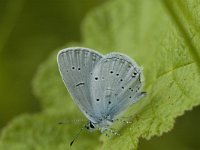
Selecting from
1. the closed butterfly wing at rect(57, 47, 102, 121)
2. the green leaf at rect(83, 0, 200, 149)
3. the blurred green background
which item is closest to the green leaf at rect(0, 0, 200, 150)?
the green leaf at rect(83, 0, 200, 149)

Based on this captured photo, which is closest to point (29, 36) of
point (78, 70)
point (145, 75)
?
point (145, 75)

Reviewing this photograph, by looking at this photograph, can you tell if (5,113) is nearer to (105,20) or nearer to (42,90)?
(42,90)

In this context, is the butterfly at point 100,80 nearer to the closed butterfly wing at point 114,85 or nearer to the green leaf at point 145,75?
the closed butterfly wing at point 114,85

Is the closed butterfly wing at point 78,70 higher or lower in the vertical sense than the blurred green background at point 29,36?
lower

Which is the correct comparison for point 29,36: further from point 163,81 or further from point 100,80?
point 163,81

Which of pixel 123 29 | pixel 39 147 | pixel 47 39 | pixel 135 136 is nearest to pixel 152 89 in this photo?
pixel 135 136

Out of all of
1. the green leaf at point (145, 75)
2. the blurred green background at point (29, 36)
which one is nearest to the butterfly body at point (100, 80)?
the green leaf at point (145, 75)
